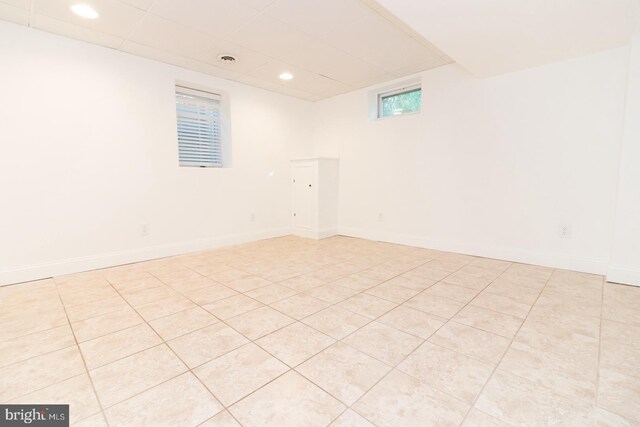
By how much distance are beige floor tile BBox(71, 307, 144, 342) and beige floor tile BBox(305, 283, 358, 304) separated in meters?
1.30

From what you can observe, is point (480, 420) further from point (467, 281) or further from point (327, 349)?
point (467, 281)

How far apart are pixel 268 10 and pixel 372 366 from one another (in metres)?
2.84

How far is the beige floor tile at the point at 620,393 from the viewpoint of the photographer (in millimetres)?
1186

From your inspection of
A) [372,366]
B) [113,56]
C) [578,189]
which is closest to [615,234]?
[578,189]

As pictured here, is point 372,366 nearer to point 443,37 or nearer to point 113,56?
point 443,37

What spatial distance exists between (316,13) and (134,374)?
293 centimetres

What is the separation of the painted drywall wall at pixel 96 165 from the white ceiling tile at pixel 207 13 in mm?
1171

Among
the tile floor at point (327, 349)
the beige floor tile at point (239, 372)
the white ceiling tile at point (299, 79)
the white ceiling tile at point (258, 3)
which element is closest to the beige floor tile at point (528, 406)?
the tile floor at point (327, 349)

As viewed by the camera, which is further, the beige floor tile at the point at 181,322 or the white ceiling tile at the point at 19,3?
the white ceiling tile at the point at 19,3

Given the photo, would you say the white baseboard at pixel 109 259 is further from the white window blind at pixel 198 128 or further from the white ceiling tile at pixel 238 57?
the white ceiling tile at pixel 238 57

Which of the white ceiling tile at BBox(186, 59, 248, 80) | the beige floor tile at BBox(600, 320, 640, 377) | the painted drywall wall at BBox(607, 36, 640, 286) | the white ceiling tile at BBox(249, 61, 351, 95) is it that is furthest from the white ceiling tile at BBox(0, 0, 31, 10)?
the painted drywall wall at BBox(607, 36, 640, 286)

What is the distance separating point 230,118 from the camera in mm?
4234

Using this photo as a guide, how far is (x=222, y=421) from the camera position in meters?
1.14

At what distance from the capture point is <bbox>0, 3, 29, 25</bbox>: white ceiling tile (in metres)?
2.40
